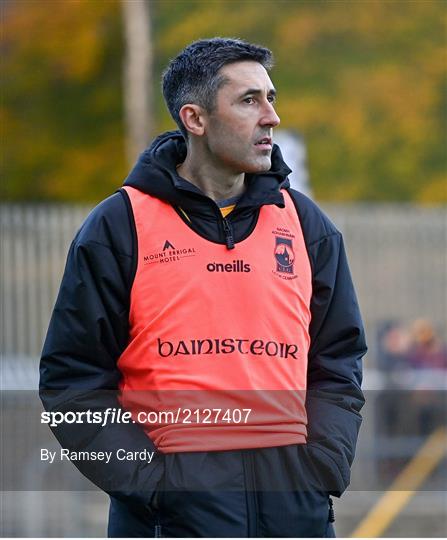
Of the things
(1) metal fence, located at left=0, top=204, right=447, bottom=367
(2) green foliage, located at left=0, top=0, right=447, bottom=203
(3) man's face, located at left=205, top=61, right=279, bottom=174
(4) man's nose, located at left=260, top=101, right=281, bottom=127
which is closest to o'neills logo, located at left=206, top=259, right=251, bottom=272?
(3) man's face, located at left=205, top=61, right=279, bottom=174

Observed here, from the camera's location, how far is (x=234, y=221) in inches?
146

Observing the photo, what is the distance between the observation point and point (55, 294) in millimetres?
11406

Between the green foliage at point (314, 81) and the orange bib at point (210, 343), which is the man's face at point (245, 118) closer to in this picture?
the orange bib at point (210, 343)

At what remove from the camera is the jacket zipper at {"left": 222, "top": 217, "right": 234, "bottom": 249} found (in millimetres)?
3641

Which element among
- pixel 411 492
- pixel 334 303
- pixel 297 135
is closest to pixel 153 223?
pixel 334 303

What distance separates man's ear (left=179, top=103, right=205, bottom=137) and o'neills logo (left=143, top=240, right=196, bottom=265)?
0.36m

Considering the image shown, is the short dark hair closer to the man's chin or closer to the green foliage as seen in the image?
the man's chin

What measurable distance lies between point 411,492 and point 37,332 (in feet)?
10.9

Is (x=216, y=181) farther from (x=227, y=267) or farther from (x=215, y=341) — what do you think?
(x=215, y=341)

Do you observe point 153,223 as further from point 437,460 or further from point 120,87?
point 120,87

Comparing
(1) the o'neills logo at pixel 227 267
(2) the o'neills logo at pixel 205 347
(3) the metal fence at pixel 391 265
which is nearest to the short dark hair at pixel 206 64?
(1) the o'neills logo at pixel 227 267

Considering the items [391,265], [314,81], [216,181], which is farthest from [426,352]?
[314,81]

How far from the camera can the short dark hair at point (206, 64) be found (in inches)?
147

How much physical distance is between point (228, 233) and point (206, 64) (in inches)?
18.3
